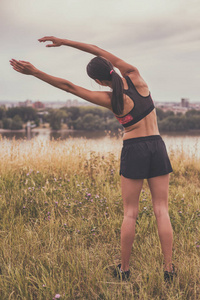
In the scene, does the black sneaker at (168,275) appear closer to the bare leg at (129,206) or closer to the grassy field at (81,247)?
the grassy field at (81,247)

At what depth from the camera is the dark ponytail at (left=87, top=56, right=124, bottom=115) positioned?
220 centimetres

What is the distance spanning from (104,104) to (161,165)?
0.75 metres

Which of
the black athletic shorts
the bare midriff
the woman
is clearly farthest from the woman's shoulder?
the black athletic shorts

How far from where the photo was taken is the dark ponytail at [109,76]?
7.20 ft

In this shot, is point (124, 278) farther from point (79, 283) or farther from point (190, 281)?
point (190, 281)

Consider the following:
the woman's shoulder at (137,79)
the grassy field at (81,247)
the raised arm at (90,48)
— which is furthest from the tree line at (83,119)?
the woman's shoulder at (137,79)

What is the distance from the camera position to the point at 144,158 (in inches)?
90.8

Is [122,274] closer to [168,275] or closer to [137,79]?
[168,275]

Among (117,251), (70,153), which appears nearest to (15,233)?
(117,251)

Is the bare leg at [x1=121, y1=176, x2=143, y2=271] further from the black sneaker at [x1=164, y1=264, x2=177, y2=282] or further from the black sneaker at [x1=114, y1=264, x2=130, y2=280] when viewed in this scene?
the black sneaker at [x1=164, y1=264, x2=177, y2=282]

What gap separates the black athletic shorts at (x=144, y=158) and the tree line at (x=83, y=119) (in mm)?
45279

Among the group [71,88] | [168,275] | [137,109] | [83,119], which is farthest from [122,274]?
[83,119]

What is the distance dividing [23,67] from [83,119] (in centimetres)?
5349

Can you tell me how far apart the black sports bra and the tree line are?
45.3 m
